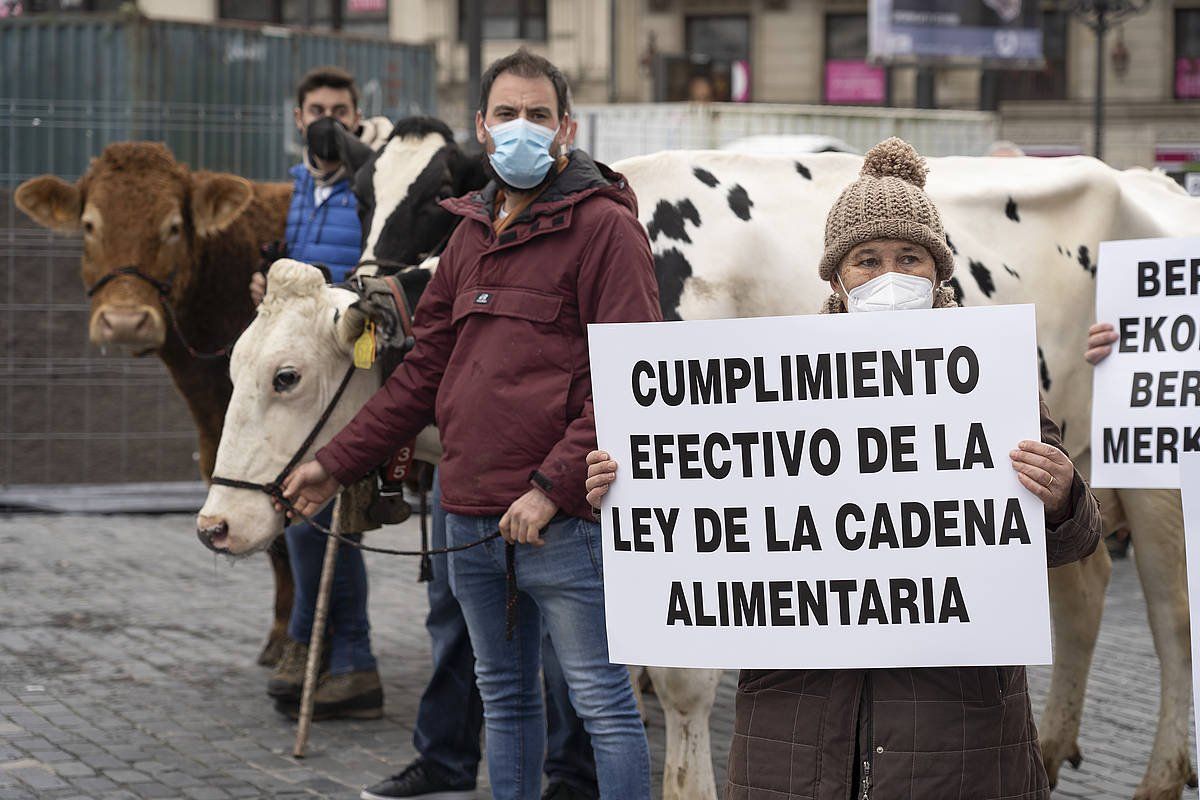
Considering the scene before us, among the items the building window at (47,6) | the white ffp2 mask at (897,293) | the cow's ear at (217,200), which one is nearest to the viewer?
the white ffp2 mask at (897,293)

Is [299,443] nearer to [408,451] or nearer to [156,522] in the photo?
[408,451]

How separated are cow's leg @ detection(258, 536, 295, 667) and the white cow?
237 centimetres

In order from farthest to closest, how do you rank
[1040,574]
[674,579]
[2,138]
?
1. [2,138]
2. [674,579]
3. [1040,574]

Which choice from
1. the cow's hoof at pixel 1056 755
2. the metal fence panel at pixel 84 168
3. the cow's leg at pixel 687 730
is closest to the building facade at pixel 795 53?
the metal fence panel at pixel 84 168

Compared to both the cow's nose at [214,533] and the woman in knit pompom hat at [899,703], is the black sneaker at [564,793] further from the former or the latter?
the woman in knit pompom hat at [899,703]

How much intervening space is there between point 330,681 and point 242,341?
7.05ft

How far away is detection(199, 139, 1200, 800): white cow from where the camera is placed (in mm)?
4797

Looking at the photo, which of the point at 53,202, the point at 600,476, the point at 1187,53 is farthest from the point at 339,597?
the point at 1187,53

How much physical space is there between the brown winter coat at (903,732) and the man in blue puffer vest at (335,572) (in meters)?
3.67

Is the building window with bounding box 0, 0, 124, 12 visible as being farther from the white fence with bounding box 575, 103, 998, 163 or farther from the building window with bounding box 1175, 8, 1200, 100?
the building window with bounding box 1175, 8, 1200, 100

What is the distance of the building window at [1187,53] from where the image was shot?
37094 mm

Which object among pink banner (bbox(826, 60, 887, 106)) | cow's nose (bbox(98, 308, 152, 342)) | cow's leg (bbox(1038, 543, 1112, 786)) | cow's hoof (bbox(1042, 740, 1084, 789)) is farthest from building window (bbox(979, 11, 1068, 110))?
cow's hoof (bbox(1042, 740, 1084, 789))

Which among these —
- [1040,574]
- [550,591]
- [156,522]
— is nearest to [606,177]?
[550,591]

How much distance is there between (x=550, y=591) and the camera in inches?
157
